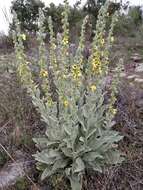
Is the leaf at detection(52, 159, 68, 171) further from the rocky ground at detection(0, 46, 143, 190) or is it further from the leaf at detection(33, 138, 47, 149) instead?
the leaf at detection(33, 138, 47, 149)

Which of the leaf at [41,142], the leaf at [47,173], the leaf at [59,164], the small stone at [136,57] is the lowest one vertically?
the leaf at [47,173]

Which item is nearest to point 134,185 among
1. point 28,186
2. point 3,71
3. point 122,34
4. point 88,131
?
point 88,131

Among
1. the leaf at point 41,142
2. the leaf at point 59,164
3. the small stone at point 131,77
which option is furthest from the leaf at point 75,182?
the small stone at point 131,77

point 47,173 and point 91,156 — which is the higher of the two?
point 91,156

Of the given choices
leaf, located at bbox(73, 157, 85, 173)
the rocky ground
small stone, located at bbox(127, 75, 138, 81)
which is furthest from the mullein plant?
small stone, located at bbox(127, 75, 138, 81)

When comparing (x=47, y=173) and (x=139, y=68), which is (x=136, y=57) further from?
(x=47, y=173)

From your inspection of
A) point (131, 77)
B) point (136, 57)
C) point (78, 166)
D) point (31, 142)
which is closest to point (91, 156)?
point (78, 166)

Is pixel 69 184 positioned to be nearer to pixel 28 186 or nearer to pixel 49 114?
pixel 28 186

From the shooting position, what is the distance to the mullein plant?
330cm

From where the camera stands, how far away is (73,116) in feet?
11.3

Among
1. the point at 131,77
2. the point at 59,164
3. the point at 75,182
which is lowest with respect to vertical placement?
the point at 75,182

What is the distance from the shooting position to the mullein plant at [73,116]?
130 inches

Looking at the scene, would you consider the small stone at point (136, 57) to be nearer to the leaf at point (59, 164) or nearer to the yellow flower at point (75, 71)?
the leaf at point (59, 164)

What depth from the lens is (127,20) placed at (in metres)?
8.27
